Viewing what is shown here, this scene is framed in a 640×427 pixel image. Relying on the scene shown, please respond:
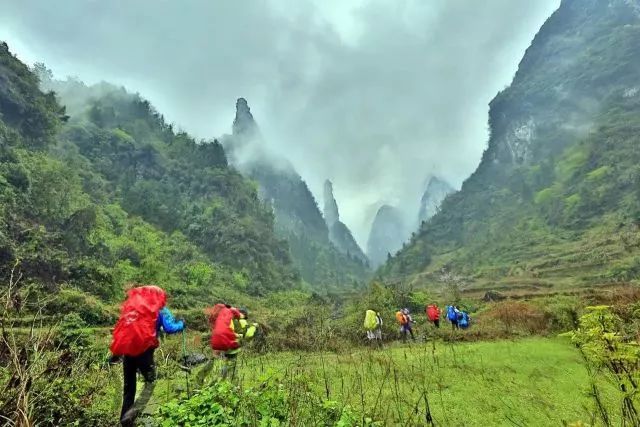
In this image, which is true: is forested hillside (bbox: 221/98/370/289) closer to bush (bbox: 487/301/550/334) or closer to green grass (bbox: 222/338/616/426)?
bush (bbox: 487/301/550/334)

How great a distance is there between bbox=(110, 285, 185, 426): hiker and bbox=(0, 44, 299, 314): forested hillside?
900 centimetres

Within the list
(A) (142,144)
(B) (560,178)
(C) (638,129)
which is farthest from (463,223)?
(A) (142,144)

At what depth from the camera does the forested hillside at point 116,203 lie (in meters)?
25.9

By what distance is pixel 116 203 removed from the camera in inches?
2032

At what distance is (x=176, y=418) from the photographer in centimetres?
425

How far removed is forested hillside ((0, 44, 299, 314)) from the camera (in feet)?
84.9

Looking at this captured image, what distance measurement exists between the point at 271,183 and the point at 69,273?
116 metres

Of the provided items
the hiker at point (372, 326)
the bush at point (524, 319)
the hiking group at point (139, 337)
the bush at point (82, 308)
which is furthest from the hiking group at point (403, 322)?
the bush at point (82, 308)

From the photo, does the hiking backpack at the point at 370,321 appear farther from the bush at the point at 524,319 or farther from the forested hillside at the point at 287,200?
the forested hillside at the point at 287,200

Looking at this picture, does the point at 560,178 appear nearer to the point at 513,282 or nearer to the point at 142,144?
the point at 513,282

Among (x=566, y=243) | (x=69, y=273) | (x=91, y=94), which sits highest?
(x=91, y=94)

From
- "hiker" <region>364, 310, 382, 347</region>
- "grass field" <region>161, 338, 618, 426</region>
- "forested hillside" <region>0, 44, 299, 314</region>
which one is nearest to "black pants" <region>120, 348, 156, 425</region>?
"grass field" <region>161, 338, 618, 426</region>

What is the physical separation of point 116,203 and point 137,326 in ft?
169

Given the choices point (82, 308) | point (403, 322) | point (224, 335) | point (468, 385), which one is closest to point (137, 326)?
point (224, 335)
